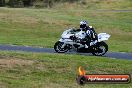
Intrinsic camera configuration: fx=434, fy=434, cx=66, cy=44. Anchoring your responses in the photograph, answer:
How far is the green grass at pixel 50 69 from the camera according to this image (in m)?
16.4

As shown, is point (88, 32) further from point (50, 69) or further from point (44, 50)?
point (50, 69)

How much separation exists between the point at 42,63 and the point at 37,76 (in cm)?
225

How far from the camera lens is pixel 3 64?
1873 cm

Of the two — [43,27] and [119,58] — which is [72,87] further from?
[43,27]

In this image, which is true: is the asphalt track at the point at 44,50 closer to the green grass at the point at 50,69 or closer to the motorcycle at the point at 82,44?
the motorcycle at the point at 82,44

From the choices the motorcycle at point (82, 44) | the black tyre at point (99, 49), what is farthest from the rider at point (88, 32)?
the black tyre at point (99, 49)

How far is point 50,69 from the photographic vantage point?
19.0m

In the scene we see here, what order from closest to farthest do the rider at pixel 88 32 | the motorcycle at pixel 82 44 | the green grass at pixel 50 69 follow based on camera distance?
the green grass at pixel 50 69, the rider at pixel 88 32, the motorcycle at pixel 82 44

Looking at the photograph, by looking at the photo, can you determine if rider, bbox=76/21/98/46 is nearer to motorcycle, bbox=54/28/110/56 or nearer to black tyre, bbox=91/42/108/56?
motorcycle, bbox=54/28/110/56

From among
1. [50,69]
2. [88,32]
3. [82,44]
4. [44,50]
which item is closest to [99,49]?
[82,44]

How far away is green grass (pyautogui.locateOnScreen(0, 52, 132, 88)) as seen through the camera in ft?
53.9

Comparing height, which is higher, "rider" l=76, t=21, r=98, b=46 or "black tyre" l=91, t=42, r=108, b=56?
"rider" l=76, t=21, r=98, b=46

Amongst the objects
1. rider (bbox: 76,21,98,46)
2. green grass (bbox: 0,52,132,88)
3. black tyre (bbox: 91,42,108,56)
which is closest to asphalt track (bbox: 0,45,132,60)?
black tyre (bbox: 91,42,108,56)

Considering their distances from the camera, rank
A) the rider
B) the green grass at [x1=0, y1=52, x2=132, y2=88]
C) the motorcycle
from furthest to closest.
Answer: the motorcycle
the rider
the green grass at [x1=0, y1=52, x2=132, y2=88]
